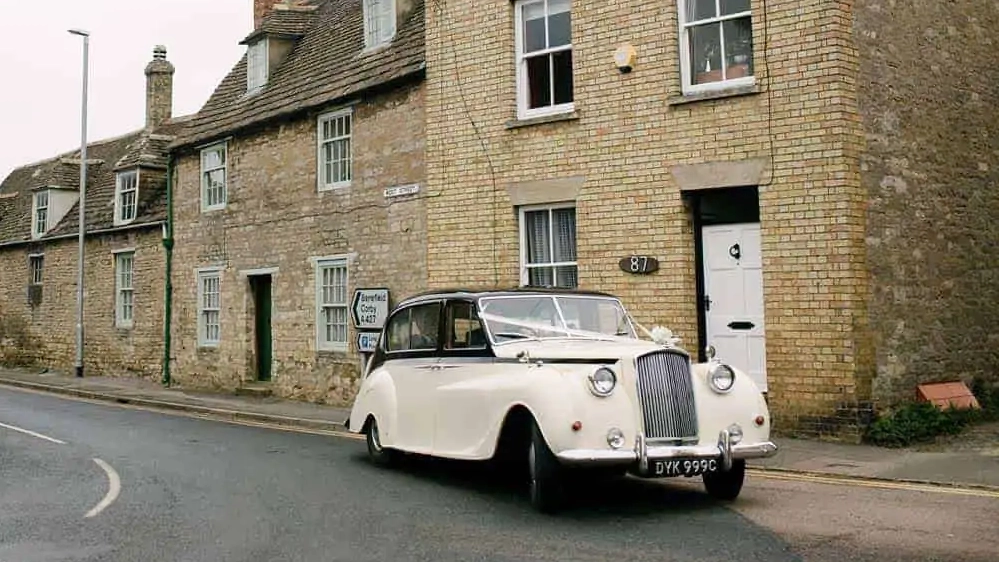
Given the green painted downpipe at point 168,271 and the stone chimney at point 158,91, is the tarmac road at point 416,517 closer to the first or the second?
the green painted downpipe at point 168,271

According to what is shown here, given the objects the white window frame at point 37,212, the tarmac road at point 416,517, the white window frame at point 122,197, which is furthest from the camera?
the white window frame at point 37,212

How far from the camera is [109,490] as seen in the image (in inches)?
347

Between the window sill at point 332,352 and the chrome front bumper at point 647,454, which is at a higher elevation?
the window sill at point 332,352

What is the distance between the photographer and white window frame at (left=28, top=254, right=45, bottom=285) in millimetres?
28059

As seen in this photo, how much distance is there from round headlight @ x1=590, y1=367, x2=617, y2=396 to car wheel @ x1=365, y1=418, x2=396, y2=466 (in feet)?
11.1

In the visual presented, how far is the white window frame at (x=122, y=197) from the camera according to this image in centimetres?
2453

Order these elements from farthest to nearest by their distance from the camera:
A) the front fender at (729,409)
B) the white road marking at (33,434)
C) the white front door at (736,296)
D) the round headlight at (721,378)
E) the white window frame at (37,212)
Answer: the white window frame at (37,212)
the white road marking at (33,434)
the white front door at (736,296)
the round headlight at (721,378)
the front fender at (729,409)

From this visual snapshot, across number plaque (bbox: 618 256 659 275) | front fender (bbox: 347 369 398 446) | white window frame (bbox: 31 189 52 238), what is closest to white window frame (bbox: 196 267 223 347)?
white window frame (bbox: 31 189 52 238)

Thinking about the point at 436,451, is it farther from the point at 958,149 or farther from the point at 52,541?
the point at 958,149

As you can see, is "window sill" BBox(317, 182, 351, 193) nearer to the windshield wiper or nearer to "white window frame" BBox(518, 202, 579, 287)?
"white window frame" BBox(518, 202, 579, 287)

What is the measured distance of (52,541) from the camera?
6.79 metres

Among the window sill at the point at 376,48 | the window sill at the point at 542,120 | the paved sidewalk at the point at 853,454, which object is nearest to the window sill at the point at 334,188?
the window sill at the point at 376,48

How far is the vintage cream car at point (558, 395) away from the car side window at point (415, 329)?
0.05 ft

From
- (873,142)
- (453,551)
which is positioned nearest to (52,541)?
(453,551)
